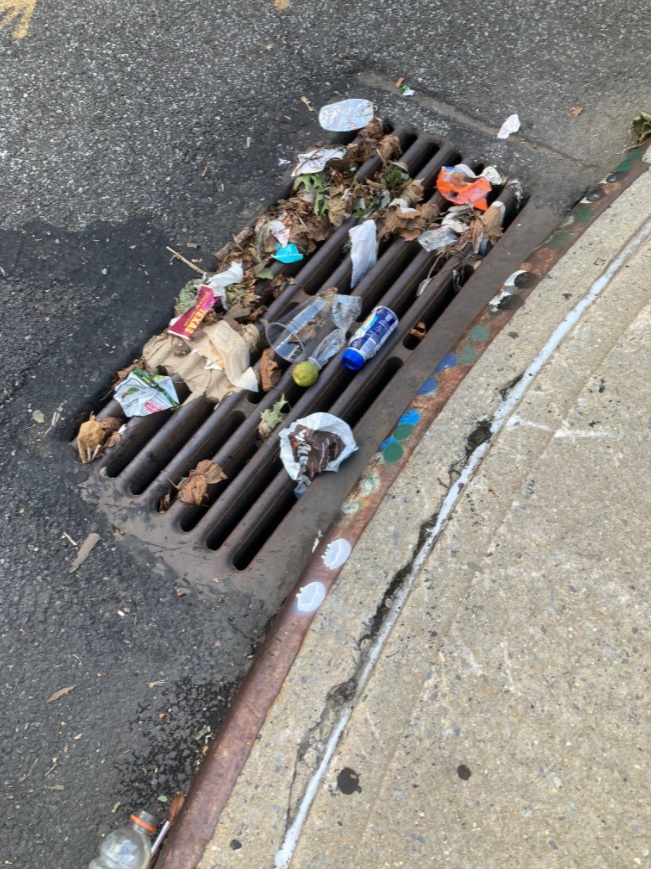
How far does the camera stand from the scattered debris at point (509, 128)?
2.60 metres

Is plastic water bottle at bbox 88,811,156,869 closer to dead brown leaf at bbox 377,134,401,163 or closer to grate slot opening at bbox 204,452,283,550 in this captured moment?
grate slot opening at bbox 204,452,283,550

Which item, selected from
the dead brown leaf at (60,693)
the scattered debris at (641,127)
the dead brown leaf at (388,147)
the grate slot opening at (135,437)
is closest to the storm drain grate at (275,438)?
the grate slot opening at (135,437)

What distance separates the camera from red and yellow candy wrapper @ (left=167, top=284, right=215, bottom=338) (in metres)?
2.30

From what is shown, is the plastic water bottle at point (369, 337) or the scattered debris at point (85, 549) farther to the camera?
the plastic water bottle at point (369, 337)

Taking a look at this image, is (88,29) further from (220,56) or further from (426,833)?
(426,833)

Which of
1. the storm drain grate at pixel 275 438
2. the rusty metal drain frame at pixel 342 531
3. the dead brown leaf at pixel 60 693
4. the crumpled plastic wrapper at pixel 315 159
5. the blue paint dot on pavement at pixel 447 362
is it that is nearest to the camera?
the rusty metal drain frame at pixel 342 531

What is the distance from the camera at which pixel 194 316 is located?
232cm

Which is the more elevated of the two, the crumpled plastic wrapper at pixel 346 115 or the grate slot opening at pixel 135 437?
the crumpled plastic wrapper at pixel 346 115

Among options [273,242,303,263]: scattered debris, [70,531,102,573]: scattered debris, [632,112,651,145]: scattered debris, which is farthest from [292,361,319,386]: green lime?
[632,112,651,145]: scattered debris

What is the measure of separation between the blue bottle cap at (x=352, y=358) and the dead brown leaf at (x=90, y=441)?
32.0 inches

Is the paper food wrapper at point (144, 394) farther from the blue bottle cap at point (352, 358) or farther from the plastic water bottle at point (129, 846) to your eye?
the plastic water bottle at point (129, 846)

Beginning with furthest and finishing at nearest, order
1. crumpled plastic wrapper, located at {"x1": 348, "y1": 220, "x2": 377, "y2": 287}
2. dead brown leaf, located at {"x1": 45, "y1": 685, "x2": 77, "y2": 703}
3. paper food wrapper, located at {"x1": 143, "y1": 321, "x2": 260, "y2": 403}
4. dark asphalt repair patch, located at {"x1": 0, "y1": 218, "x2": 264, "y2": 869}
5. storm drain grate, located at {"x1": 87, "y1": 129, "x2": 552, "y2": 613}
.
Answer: crumpled plastic wrapper, located at {"x1": 348, "y1": 220, "x2": 377, "y2": 287} → paper food wrapper, located at {"x1": 143, "y1": 321, "x2": 260, "y2": 403} → storm drain grate, located at {"x1": 87, "y1": 129, "x2": 552, "y2": 613} → dead brown leaf, located at {"x1": 45, "y1": 685, "x2": 77, "y2": 703} → dark asphalt repair patch, located at {"x1": 0, "y1": 218, "x2": 264, "y2": 869}

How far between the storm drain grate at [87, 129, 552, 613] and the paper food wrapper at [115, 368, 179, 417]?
1.3 inches

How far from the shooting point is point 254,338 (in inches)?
89.7
